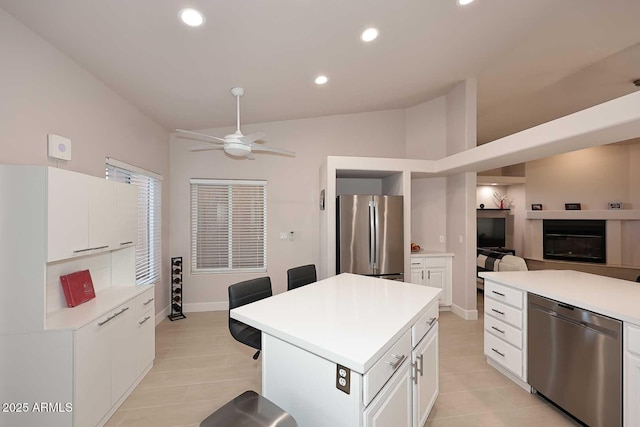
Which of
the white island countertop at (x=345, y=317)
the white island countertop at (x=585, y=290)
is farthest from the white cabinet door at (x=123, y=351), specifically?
the white island countertop at (x=585, y=290)

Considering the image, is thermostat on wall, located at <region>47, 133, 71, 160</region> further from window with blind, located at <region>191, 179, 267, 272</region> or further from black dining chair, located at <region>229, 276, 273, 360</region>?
window with blind, located at <region>191, 179, 267, 272</region>

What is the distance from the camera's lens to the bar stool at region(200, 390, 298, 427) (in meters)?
1.15

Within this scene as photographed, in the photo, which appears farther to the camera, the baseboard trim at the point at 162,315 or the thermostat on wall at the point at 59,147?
the baseboard trim at the point at 162,315

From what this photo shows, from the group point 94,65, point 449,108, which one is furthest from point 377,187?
point 94,65

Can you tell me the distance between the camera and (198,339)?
3.36 metres

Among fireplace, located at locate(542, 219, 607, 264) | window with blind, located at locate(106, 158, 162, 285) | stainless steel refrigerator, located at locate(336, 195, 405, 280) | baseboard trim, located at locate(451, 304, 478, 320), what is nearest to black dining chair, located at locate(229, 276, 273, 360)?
stainless steel refrigerator, located at locate(336, 195, 405, 280)

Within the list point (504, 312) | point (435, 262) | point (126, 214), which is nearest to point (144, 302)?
point (126, 214)

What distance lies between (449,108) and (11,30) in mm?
4839

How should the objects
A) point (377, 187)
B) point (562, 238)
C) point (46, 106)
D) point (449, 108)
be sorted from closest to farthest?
point (46, 106) < point (449, 108) < point (377, 187) < point (562, 238)

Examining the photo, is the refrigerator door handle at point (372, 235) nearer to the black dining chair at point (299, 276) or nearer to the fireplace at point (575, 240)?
the black dining chair at point (299, 276)

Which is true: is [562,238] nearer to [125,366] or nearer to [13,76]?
[125,366]

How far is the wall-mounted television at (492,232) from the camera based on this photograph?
7559 mm

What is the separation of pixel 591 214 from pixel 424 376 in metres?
7.07

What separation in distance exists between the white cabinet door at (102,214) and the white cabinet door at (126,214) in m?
0.08
